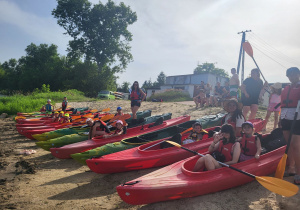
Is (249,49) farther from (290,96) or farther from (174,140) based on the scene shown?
(174,140)

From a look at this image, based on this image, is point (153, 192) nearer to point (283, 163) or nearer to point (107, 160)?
point (107, 160)

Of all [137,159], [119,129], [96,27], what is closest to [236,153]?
[137,159]

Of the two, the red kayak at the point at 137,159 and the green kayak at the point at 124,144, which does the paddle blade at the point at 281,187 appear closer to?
the red kayak at the point at 137,159

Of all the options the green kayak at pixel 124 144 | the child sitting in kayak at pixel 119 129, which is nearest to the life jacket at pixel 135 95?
the child sitting in kayak at pixel 119 129

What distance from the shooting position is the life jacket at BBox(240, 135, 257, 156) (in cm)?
378

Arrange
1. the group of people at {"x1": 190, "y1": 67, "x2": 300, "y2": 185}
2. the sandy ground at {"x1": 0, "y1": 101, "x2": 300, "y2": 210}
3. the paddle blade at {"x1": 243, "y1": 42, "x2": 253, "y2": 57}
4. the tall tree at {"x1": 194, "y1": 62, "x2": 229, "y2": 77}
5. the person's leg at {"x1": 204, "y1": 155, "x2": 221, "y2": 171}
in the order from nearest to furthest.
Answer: the sandy ground at {"x1": 0, "y1": 101, "x2": 300, "y2": 210} < the group of people at {"x1": 190, "y1": 67, "x2": 300, "y2": 185} < the person's leg at {"x1": 204, "y1": 155, "x2": 221, "y2": 171} < the paddle blade at {"x1": 243, "y1": 42, "x2": 253, "y2": 57} < the tall tree at {"x1": 194, "y1": 62, "x2": 229, "y2": 77}

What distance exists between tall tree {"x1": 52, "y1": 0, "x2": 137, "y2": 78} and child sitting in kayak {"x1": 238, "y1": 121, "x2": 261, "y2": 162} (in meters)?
27.6

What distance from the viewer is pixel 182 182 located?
319 centimetres

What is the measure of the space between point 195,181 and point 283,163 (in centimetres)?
142

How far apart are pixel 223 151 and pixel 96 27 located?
94.5 ft

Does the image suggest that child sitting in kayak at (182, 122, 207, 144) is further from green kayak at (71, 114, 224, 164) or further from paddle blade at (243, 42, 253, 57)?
paddle blade at (243, 42, 253, 57)

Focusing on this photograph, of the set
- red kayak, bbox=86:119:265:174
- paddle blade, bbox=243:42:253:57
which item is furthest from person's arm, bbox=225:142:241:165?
paddle blade, bbox=243:42:253:57

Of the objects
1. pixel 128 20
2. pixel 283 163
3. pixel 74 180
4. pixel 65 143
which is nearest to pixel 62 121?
pixel 65 143

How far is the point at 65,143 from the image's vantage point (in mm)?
6555
